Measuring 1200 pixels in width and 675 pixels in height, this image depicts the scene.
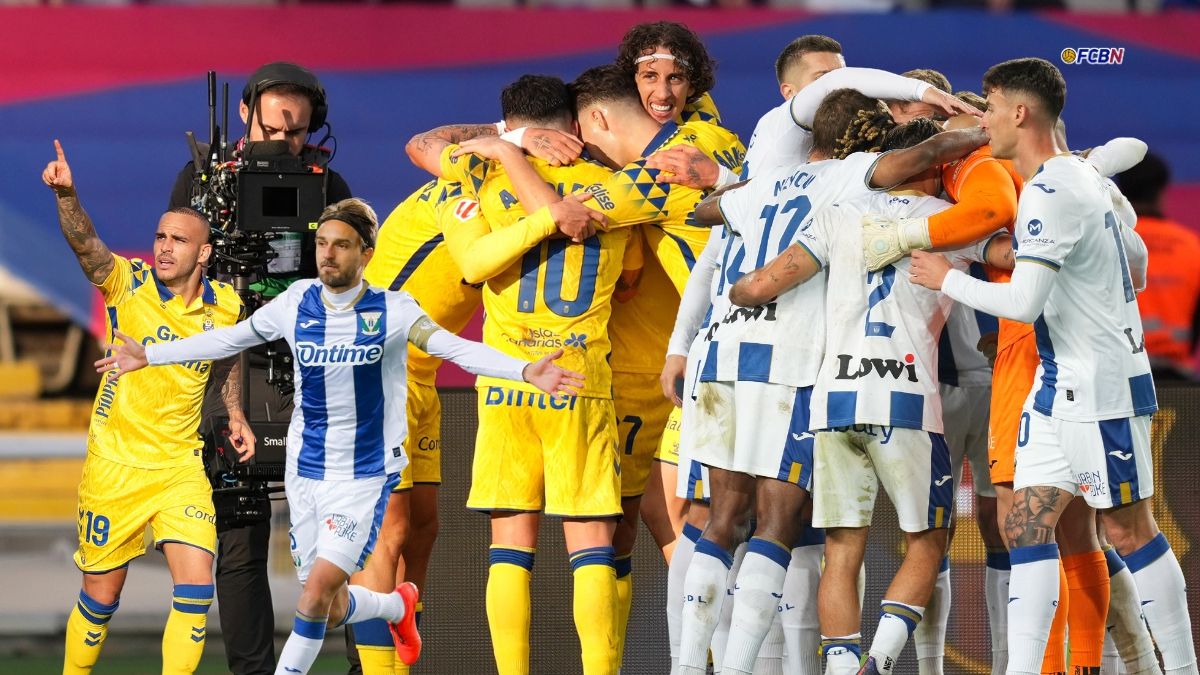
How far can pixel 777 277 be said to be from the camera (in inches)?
199

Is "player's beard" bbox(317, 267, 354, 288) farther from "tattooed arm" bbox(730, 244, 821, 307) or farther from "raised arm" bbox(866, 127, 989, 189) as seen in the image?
"raised arm" bbox(866, 127, 989, 189)

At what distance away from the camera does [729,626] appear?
545 centimetres

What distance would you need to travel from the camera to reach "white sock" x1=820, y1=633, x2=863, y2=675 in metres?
4.88

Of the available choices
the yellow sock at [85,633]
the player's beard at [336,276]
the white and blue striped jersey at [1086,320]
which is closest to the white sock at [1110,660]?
the white and blue striped jersey at [1086,320]

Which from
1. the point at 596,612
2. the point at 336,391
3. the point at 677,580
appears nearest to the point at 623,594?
the point at 677,580

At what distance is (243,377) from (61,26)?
5299 mm

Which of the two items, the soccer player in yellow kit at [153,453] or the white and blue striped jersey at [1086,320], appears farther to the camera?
the soccer player in yellow kit at [153,453]

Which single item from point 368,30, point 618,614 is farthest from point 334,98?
point 618,614

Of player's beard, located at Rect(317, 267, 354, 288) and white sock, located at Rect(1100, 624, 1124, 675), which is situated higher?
player's beard, located at Rect(317, 267, 354, 288)

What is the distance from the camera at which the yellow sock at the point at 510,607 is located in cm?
548

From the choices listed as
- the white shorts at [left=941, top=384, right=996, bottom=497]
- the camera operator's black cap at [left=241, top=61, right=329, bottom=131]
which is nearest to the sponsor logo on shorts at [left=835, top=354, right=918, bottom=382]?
the white shorts at [left=941, top=384, right=996, bottom=497]

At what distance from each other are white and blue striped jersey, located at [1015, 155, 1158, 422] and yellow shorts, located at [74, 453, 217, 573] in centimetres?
285

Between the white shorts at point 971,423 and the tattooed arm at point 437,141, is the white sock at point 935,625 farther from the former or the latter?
the tattooed arm at point 437,141

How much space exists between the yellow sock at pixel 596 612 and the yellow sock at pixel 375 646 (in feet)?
2.72
